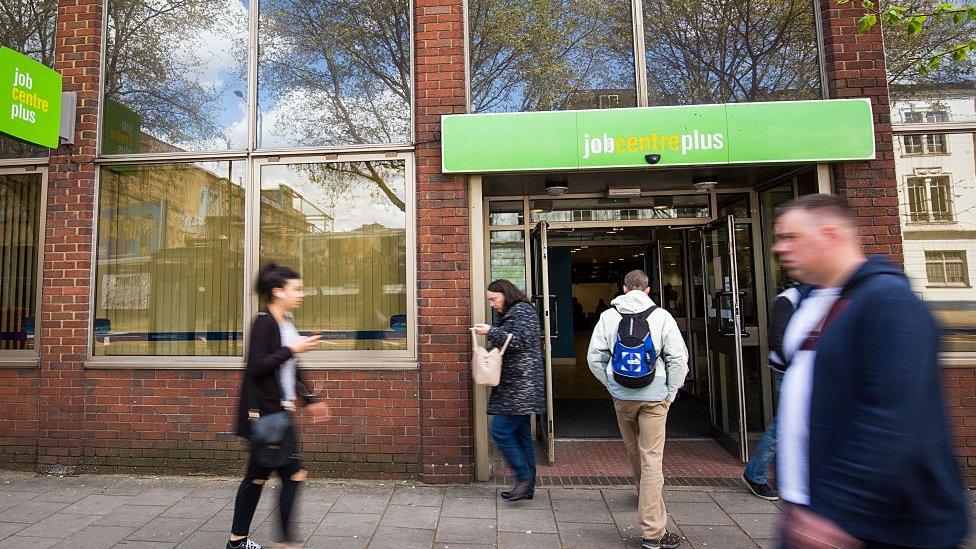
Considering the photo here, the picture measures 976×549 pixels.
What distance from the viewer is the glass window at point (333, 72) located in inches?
212

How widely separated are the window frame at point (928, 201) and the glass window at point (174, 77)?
245 inches

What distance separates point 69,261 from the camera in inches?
206

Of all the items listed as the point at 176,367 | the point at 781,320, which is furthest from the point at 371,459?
the point at 781,320

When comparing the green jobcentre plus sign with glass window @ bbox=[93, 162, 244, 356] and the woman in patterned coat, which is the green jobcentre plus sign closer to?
glass window @ bbox=[93, 162, 244, 356]

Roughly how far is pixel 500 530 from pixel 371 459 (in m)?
1.53

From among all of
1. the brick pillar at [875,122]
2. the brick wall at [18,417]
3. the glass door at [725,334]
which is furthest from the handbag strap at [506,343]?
the brick wall at [18,417]

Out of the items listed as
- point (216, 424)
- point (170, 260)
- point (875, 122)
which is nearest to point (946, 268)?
point (875, 122)

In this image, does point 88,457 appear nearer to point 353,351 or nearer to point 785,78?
point 353,351

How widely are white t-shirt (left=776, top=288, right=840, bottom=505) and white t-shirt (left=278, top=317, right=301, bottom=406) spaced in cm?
253

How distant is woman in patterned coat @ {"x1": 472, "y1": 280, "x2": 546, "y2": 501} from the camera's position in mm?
4234

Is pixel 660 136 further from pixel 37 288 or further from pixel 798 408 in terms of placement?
pixel 37 288

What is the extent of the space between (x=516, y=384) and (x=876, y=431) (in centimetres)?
305

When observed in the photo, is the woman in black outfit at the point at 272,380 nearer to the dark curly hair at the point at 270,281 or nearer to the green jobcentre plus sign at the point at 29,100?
the dark curly hair at the point at 270,281

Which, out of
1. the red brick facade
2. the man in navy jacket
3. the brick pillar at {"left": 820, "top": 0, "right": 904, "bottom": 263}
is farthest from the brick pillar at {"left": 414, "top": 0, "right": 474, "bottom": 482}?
the man in navy jacket
